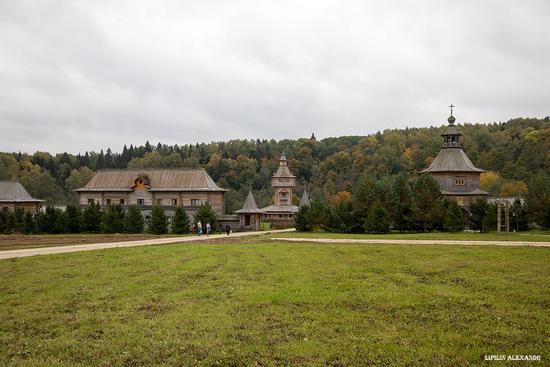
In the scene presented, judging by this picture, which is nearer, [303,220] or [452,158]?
[303,220]

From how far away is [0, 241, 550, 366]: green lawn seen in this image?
8875 mm

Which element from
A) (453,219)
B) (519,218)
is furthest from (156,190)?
(519,218)

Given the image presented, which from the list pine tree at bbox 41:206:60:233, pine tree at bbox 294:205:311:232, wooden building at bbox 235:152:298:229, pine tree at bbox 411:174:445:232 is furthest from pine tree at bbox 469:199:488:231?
pine tree at bbox 41:206:60:233

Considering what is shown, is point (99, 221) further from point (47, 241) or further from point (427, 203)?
point (427, 203)

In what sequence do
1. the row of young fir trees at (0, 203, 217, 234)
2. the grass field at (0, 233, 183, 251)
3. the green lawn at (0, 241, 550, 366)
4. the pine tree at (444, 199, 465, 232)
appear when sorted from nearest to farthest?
the green lawn at (0, 241, 550, 366), the grass field at (0, 233, 183, 251), the pine tree at (444, 199, 465, 232), the row of young fir trees at (0, 203, 217, 234)

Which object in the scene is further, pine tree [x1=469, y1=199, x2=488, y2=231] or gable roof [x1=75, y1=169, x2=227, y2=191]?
gable roof [x1=75, y1=169, x2=227, y2=191]

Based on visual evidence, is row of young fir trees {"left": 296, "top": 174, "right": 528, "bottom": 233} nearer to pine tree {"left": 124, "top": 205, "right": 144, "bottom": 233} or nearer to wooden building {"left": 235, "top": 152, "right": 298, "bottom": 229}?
pine tree {"left": 124, "top": 205, "right": 144, "bottom": 233}

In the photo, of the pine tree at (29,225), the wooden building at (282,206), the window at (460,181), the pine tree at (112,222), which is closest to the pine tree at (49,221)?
→ the pine tree at (29,225)

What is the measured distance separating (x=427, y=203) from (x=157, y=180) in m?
34.0

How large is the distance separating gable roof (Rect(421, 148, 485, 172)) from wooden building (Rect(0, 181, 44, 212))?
51.2m

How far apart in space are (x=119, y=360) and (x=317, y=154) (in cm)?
12705

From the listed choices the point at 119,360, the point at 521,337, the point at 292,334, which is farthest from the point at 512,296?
the point at 119,360

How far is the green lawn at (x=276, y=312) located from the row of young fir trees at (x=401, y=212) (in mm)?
22137

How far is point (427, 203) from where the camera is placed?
41844 millimetres
